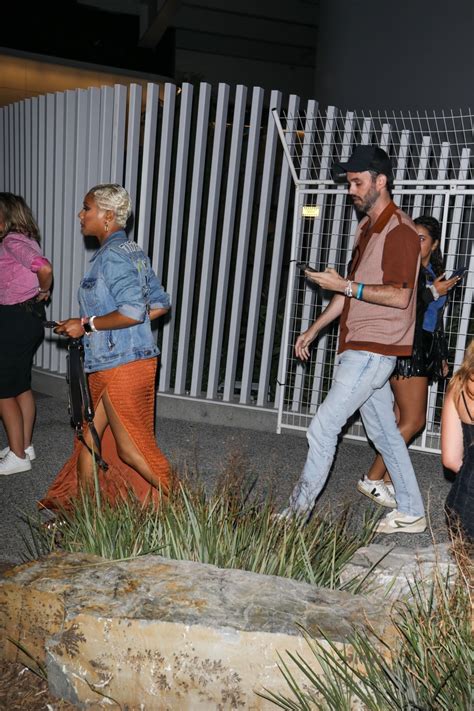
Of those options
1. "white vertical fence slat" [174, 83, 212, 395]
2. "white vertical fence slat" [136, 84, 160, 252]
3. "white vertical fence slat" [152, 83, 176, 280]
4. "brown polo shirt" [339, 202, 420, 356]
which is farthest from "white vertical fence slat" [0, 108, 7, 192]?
"brown polo shirt" [339, 202, 420, 356]

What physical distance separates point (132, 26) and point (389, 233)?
53.9 feet

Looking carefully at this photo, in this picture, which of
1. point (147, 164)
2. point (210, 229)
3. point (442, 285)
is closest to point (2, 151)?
point (147, 164)

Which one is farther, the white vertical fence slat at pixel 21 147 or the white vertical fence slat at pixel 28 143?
the white vertical fence slat at pixel 21 147

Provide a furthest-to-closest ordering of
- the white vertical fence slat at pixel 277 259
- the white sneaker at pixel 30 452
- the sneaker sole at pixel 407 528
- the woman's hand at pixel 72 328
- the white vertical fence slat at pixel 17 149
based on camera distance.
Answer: the white vertical fence slat at pixel 17 149 < the white vertical fence slat at pixel 277 259 < the white sneaker at pixel 30 452 < the sneaker sole at pixel 407 528 < the woman's hand at pixel 72 328

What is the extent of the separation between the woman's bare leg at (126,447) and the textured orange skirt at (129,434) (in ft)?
0.06

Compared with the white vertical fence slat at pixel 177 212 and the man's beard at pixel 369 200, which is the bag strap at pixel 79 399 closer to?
the man's beard at pixel 369 200

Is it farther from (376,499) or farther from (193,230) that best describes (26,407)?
(193,230)

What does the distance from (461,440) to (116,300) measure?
6.90ft

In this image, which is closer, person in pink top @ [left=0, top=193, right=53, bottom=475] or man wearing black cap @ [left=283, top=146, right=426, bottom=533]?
man wearing black cap @ [left=283, top=146, right=426, bottom=533]

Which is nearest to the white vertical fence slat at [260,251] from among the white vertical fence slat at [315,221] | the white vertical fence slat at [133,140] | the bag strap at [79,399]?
the white vertical fence slat at [315,221]

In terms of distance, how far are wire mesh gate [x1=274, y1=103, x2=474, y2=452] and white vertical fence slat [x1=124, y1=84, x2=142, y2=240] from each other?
147 centimetres

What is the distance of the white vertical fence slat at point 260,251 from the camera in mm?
8211

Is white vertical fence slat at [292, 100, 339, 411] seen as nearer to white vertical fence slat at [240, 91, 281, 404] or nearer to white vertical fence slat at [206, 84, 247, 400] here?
white vertical fence slat at [240, 91, 281, 404]

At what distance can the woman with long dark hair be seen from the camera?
5.86 metres
